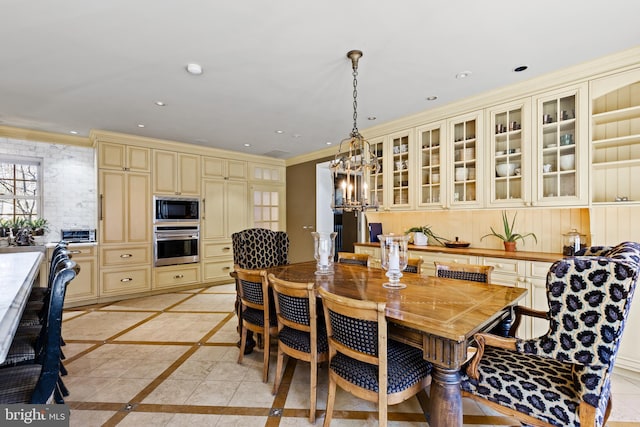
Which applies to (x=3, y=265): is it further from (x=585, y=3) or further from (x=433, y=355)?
(x=585, y=3)

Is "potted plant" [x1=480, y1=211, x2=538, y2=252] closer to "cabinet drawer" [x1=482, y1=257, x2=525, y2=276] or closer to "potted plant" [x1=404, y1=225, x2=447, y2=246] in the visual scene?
"cabinet drawer" [x1=482, y1=257, x2=525, y2=276]

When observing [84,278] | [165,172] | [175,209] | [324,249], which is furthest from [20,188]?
[324,249]

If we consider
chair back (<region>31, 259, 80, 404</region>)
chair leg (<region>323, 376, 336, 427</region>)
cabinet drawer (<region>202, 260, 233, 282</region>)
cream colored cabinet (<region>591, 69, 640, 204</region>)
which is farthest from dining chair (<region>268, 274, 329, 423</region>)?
cabinet drawer (<region>202, 260, 233, 282</region>)

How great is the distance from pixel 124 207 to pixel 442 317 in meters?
5.03

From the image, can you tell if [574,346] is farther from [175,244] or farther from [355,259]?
[175,244]

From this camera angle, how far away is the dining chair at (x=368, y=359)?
4.58 ft

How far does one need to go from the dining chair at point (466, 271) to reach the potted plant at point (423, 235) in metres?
1.37

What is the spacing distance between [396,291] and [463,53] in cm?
200

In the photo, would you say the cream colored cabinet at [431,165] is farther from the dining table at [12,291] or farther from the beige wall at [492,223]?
the dining table at [12,291]

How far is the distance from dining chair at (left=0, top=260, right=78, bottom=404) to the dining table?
132 millimetres

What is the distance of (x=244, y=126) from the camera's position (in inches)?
169

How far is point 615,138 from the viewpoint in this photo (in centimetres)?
251

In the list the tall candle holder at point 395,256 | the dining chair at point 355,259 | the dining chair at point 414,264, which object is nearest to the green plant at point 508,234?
the dining chair at point 414,264

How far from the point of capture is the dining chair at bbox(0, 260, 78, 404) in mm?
1239
